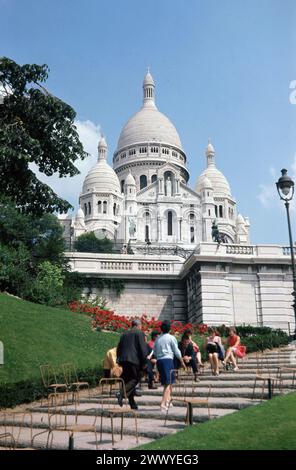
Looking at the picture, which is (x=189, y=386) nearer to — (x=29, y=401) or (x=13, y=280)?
(x=29, y=401)

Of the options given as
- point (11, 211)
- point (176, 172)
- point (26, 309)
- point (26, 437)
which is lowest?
point (26, 437)

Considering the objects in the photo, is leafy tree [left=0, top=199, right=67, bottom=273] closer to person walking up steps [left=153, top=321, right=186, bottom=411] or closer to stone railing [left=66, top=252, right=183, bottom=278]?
stone railing [left=66, top=252, right=183, bottom=278]

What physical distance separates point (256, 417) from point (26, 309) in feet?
44.9

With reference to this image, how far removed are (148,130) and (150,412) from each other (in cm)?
10661

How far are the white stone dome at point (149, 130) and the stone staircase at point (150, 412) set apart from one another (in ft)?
326

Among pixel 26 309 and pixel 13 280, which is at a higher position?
pixel 13 280

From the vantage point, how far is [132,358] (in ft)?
33.0

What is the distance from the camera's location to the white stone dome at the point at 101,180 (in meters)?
101

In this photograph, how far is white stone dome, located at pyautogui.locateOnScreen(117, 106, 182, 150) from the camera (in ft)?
369

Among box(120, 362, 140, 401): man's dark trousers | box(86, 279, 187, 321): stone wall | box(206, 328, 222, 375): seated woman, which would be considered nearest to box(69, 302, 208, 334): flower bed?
box(86, 279, 187, 321): stone wall

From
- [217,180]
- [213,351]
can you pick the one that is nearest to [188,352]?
[213,351]

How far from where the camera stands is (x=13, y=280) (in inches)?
1017

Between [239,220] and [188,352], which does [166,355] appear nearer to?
[188,352]
